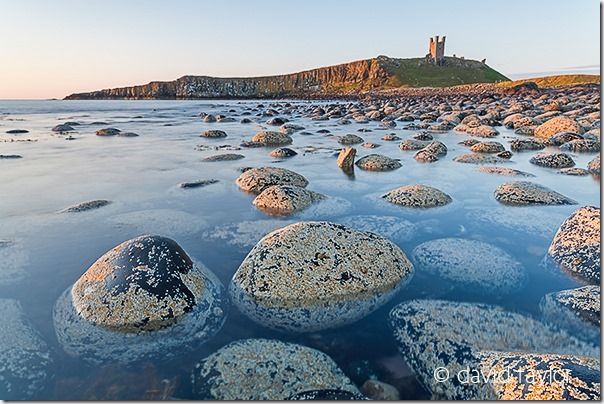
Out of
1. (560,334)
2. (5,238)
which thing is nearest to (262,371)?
(560,334)

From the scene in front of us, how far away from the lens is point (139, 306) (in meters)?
3.95

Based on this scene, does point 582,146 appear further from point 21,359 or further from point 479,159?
point 21,359

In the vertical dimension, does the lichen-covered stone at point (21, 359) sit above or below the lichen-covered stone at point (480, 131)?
below

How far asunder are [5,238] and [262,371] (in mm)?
5312

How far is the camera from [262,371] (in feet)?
10.5

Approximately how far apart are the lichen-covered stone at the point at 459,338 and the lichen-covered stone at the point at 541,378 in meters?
0.13

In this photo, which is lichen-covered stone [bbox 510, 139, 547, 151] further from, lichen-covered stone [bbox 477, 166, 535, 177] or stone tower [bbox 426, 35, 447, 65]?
stone tower [bbox 426, 35, 447, 65]

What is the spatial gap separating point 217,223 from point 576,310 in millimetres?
5167

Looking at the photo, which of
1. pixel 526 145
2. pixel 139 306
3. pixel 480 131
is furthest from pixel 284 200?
pixel 480 131

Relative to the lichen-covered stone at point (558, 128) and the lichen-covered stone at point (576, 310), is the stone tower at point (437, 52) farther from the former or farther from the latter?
the lichen-covered stone at point (576, 310)

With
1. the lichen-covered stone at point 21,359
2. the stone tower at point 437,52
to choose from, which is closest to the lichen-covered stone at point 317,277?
the lichen-covered stone at point 21,359

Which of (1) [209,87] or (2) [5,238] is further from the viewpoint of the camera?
(1) [209,87]

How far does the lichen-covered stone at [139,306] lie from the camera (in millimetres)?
3674

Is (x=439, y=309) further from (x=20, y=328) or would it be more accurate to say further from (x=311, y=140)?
(x=311, y=140)
